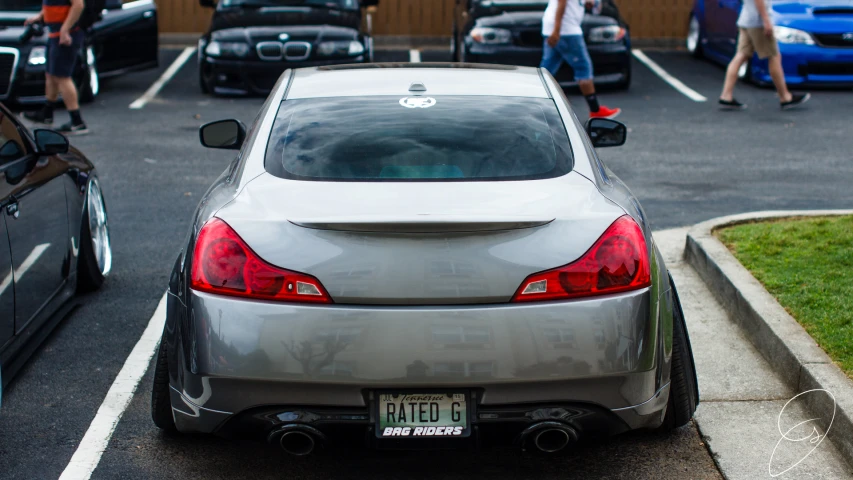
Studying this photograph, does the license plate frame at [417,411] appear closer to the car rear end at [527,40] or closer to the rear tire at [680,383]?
the rear tire at [680,383]

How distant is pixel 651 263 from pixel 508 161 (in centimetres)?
68

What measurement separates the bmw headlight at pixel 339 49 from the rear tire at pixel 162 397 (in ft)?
33.3

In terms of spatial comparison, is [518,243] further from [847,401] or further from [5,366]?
[5,366]

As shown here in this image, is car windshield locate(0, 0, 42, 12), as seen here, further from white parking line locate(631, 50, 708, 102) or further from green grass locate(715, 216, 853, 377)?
green grass locate(715, 216, 853, 377)

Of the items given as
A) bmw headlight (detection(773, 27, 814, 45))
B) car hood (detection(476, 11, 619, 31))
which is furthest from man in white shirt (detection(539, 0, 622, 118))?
bmw headlight (detection(773, 27, 814, 45))

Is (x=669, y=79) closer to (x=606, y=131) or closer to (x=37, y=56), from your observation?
(x=37, y=56)

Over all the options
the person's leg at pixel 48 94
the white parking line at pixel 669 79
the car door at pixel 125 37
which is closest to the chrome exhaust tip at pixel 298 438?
the person's leg at pixel 48 94

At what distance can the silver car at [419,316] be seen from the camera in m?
3.62

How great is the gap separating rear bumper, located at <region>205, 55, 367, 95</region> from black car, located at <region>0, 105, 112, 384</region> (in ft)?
25.2

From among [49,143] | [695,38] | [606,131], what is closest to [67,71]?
[49,143]

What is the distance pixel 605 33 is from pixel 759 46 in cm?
217

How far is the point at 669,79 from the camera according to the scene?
16531 mm

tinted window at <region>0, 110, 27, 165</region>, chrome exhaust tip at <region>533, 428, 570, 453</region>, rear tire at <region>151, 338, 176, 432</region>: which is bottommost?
rear tire at <region>151, 338, 176, 432</region>

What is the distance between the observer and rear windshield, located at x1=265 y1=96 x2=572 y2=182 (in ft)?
13.9
